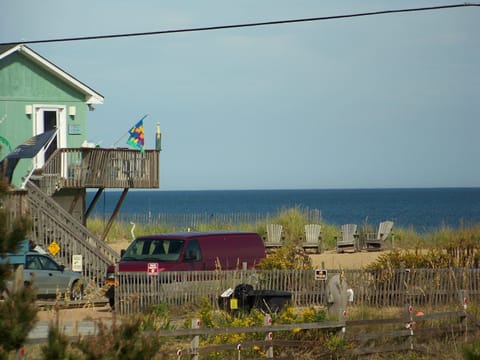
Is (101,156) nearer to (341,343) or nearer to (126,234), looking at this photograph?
(126,234)

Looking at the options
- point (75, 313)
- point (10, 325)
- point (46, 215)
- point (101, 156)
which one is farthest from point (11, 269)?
point (101, 156)

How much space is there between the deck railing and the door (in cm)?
108

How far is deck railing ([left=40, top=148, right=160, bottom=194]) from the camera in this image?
108 ft

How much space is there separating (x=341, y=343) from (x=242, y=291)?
14.7 feet

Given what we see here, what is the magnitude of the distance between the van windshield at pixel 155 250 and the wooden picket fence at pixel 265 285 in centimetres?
170

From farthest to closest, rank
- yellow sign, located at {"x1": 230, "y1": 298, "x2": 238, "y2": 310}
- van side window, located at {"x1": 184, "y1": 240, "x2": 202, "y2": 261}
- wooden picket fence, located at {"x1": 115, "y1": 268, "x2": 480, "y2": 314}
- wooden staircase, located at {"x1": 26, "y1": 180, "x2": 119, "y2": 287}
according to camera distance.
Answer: wooden staircase, located at {"x1": 26, "y1": 180, "x2": 119, "y2": 287}, van side window, located at {"x1": 184, "y1": 240, "x2": 202, "y2": 261}, wooden picket fence, located at {"x1": 115, "y1": 268, "x2": 480, "y2": 314}, yellow sign, located at {"x1": 230, "y1": 298, "x2": 238, "y2": 310}

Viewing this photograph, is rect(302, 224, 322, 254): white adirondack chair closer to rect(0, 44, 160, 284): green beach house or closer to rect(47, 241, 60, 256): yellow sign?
rect(0, 44, 160, 284): green beach house

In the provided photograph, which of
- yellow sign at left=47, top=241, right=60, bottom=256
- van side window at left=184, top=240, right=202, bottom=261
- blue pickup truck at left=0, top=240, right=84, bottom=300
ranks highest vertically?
van side window at left=184, top=240, right=202, bottom=261

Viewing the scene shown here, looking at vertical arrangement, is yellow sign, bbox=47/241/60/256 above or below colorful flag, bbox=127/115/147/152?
below

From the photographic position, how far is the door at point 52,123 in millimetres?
34094

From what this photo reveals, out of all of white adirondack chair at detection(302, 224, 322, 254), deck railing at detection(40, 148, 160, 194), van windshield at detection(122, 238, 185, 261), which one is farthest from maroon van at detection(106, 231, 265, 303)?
white adirondack chair at detection(302, 224, 322, 254)

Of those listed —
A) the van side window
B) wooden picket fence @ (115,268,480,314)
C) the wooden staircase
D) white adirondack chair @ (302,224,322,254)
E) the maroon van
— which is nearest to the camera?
wooden picket fence @ (115,268,480,314)

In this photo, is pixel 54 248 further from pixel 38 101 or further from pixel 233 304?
pixel 233 304

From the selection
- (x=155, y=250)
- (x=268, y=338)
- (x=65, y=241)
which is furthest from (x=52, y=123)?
(x=268, y=338)
